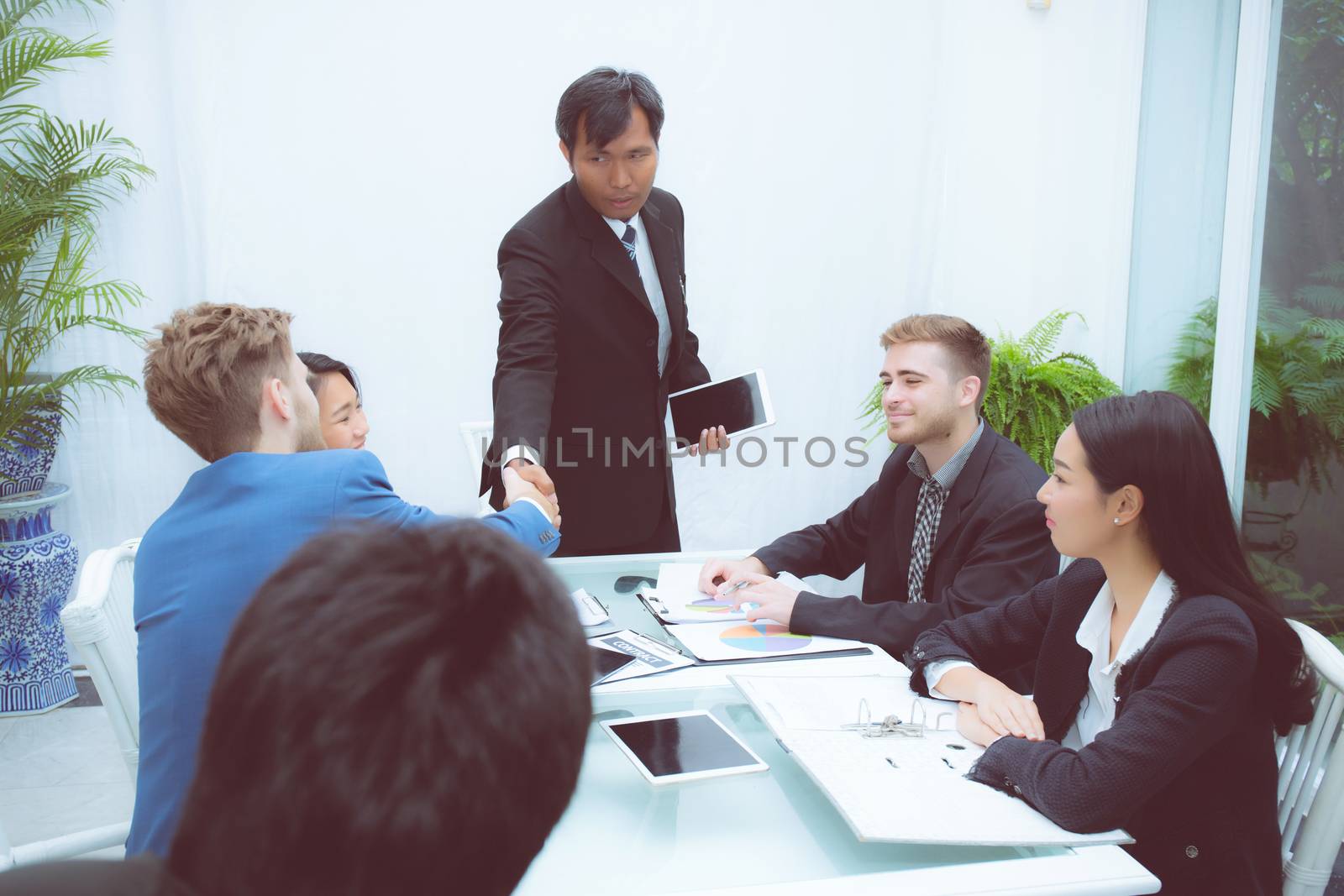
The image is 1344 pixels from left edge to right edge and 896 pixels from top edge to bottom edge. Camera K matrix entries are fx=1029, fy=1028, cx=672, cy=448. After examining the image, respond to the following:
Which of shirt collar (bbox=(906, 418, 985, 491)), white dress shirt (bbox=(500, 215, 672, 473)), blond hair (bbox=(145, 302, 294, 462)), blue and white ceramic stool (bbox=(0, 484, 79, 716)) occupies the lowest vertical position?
blue and white ceramic stool (bbox=(0, 484, 79, 716))

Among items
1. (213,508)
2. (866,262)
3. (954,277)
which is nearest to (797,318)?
Answer: (866,262)

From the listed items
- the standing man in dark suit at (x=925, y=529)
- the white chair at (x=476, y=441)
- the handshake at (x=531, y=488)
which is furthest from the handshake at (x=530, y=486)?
the white chair at (x=476, y=441)

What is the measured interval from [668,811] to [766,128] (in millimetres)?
3026

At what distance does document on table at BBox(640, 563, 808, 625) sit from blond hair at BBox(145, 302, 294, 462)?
767 mm

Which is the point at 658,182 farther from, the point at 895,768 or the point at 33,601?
the point at 895,768

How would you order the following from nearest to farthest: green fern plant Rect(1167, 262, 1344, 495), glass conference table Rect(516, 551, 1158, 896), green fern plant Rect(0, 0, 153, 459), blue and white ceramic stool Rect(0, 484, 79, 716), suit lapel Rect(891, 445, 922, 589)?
glass conference table Rect(516, 551, 1158, 896) < suit lapel Rect(891, 445, 922, 589) < green fern plant Rect(1167, 262, 1344, 495) < green fern plant Rect(0, 0, 153, 459) < blue and white ceramic stool Rect(0, 484, 79, 716)

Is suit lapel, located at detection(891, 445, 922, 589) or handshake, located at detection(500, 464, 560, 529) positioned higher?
handshake, located at detection(500, 464, 560, 529)

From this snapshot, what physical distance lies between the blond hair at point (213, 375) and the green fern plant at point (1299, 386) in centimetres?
269

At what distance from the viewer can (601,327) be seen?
94.3 inches

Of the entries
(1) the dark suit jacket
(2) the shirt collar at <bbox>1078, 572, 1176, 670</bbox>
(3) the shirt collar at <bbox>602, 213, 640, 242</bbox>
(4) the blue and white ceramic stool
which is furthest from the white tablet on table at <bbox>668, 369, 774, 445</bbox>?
(4) the blue and white ceramic stool

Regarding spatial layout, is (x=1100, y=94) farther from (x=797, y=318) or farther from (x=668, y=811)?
(x=668, y=811)

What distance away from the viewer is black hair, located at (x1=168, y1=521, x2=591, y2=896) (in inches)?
18.6

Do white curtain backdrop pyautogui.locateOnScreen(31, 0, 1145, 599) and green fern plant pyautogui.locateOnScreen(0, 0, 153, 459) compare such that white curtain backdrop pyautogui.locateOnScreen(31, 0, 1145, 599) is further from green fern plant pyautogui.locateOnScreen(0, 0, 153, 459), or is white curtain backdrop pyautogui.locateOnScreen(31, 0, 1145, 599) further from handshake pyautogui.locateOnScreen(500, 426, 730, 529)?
handshake pyautogui.locateOnScreen(500, 426, 730, 529)

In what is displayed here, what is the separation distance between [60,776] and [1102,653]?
2782 millimetres
